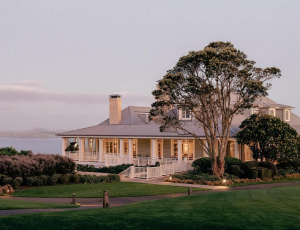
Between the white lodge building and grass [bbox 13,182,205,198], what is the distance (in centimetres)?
1052

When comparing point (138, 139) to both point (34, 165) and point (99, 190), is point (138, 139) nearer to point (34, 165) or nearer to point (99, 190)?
point (34, 165)

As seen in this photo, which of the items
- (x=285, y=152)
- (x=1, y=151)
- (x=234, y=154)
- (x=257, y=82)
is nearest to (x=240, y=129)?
(x=234, y=154)

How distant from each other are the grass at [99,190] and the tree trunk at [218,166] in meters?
5.10

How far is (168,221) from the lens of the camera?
1247cm

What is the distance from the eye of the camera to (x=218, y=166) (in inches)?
1235

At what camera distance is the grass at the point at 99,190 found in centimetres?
2409

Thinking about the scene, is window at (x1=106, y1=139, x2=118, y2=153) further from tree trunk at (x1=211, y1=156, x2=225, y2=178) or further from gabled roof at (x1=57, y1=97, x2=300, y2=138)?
tree trunk at (x1=211, y1=156, x2=225, y2=178)

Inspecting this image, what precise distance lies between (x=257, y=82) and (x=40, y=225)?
875 inches

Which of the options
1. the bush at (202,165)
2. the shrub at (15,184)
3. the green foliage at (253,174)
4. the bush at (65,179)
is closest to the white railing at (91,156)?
the bush at (202,165)

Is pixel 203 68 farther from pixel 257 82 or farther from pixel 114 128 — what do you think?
pixel 114 128

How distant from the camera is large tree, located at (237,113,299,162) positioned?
111 feet

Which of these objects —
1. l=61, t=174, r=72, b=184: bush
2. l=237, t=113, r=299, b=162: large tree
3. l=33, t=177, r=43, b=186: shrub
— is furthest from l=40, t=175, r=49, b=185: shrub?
l=237, t=113, r=299, b=162: large tree

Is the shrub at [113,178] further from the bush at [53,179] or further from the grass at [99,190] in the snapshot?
the bush at [53,179]

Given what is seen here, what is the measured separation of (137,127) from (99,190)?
19541 mm
